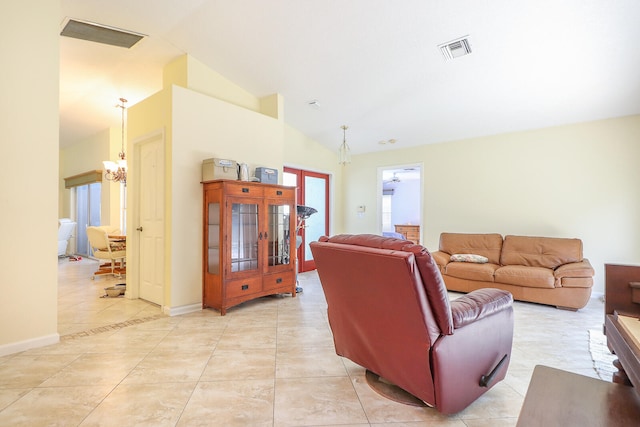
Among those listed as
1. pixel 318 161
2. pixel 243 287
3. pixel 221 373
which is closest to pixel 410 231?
pixel 318 161

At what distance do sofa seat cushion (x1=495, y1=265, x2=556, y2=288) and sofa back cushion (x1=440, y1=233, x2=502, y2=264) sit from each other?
54cm

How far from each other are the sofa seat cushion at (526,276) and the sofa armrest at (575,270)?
0.28ft

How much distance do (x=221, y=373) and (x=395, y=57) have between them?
3.51 meters

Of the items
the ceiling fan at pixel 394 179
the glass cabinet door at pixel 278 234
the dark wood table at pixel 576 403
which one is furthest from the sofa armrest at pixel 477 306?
the ceiling fan at pixel 394 179

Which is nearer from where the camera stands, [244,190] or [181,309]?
[181,309]

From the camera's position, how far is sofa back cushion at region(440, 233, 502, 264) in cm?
471

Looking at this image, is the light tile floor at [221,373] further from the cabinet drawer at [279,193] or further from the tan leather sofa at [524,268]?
the cabinet drawer at [279,193]

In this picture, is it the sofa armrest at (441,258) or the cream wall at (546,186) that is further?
the sofa armrest at (441,258)

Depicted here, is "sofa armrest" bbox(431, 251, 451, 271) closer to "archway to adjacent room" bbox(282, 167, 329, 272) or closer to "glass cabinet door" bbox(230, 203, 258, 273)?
"archway to adjacent room" bbox(282, 167, 329, 272)

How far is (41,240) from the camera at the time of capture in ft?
8.66

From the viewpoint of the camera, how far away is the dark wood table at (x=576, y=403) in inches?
37.4

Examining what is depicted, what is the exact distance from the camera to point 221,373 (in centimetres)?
220

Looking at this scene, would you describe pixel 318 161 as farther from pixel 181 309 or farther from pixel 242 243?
pixel 181 309

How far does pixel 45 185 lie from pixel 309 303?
9.77ft
